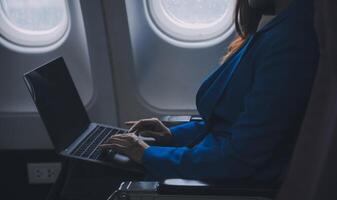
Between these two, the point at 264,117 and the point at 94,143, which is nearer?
the point at 264,117

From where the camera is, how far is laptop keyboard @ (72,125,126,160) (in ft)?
5.37

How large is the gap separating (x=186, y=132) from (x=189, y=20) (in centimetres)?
80

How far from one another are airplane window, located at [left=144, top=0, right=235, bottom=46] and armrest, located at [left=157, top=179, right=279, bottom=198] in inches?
46.0

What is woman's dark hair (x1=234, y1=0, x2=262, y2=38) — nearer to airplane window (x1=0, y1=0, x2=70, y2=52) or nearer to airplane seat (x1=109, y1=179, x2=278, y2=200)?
airplane seat (x1=109, y1=179, x2=278, y2=200)

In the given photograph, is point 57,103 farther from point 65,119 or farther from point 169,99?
point 169,99

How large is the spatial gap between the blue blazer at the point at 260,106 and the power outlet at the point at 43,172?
4.13 feet

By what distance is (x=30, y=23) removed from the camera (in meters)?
2.49

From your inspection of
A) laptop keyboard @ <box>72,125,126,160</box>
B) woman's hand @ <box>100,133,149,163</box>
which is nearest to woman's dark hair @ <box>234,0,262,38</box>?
woman's hand @ <box>100,133,149,163</box>

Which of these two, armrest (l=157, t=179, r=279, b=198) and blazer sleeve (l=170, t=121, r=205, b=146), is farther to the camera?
blazer sleeve (l=170, t=121, r=205, b=146)

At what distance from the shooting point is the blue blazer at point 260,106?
1182mm

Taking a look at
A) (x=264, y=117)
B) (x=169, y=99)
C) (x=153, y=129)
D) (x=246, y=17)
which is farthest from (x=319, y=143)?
(x=169, y=99)

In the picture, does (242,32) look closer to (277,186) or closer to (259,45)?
(259,45)

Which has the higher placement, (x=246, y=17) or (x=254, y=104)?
(x=246, y=17)

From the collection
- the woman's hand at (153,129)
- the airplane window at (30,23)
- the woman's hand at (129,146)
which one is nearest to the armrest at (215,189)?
the woman's hand at (129,146)
